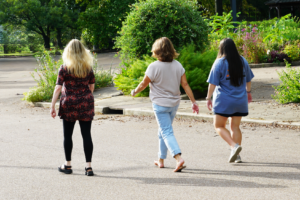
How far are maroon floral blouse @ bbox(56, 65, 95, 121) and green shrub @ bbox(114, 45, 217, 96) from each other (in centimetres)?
648

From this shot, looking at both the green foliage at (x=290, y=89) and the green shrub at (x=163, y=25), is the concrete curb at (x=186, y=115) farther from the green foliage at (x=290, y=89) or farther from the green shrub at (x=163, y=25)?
the green shrub at (x=163, y=25)

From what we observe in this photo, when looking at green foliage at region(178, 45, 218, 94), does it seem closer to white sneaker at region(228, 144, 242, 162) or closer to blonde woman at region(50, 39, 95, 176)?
white sneaker at region(228, 144, 242, 162)

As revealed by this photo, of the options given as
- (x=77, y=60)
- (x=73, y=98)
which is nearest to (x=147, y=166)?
(x=73, y=98)

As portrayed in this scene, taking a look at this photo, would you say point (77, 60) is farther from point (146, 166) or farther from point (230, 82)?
point (230, 82)

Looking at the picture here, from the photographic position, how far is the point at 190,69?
459 inches

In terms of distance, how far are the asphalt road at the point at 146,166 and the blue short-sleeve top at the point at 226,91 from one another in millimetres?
769

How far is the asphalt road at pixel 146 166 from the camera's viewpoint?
426cm

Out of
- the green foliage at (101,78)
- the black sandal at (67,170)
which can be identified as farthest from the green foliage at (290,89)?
the green foliage at (101,78)

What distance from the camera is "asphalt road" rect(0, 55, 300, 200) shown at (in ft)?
14.0

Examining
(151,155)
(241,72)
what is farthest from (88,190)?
(241,72)

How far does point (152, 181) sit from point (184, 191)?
1.73 feet

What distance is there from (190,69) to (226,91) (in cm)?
668

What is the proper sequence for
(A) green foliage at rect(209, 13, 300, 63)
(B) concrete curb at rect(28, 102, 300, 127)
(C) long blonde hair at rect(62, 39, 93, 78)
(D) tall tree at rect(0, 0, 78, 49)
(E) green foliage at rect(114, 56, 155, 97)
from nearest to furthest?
1. (C) long blonde hair at rect(62, 39, 93, 78)
2. (B) concrete curb at rect(28, 102, 300, 127)
3. (E) green foliage at rect(114, 56, 155, 97)
4. (A) green foliage at rect(209, 13, 300, 63)
5. (D) tall tree at rect(0, 0, 78, 49)

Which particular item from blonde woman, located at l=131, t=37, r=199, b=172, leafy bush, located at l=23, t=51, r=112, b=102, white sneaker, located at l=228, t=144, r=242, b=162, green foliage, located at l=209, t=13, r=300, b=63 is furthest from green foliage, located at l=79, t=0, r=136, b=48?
white sneaker, located at l=228, t=144, r=242, b=162
